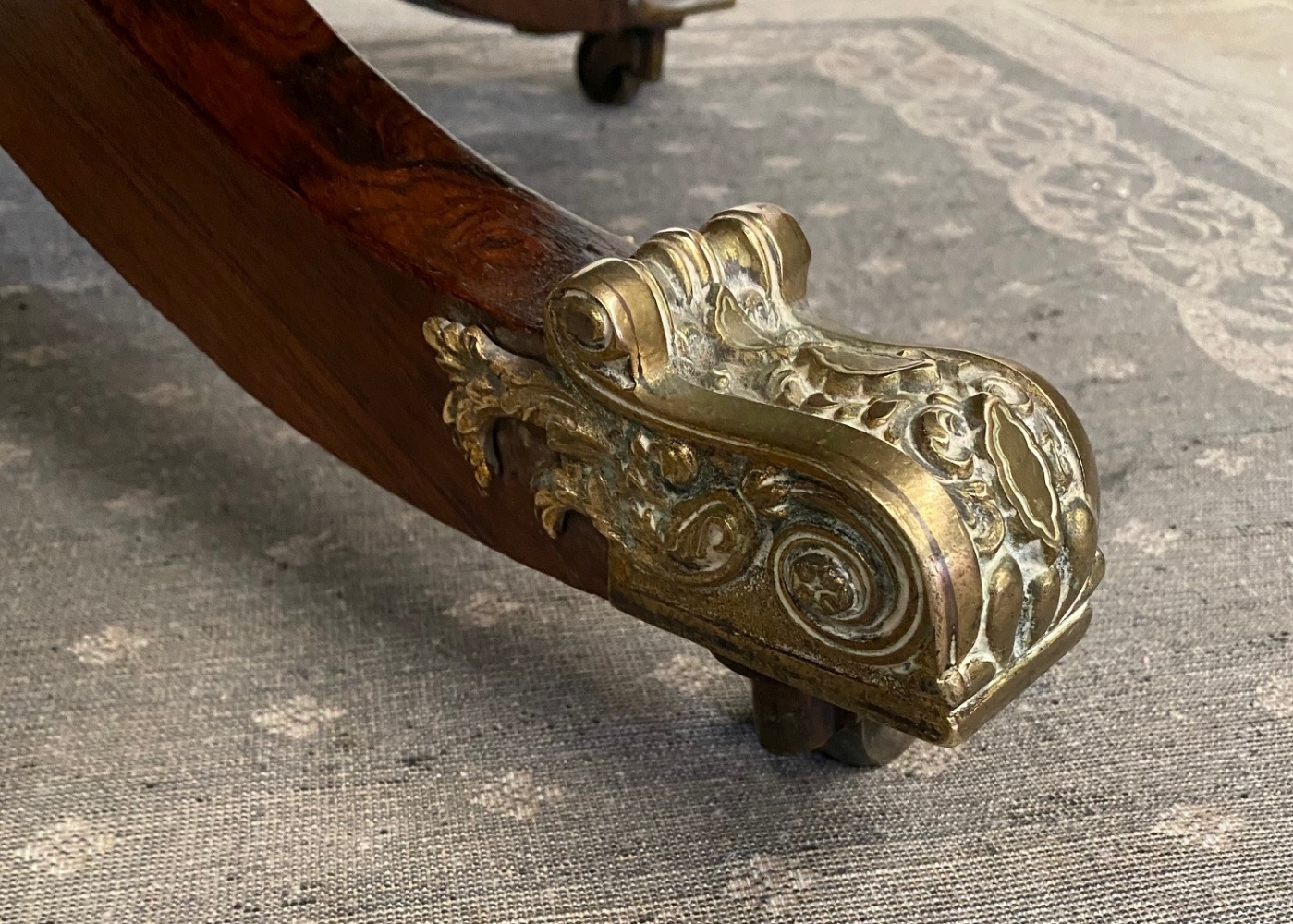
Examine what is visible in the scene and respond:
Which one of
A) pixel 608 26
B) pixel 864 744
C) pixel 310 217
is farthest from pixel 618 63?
pixel 864 744

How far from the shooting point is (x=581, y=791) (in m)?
0.62

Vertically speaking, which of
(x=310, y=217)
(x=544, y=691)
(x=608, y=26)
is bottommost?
(x=544, y=691)

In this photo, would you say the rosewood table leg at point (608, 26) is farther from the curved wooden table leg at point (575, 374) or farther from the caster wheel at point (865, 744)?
the caster wheel at point (865, 744)

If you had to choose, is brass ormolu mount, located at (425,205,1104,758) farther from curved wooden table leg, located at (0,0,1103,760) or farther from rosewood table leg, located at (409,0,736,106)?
rosewood table leg, located at (409,0,736,106)

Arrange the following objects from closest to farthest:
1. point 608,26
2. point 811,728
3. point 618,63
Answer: point 811,728 → point 608,26 → point 618,63

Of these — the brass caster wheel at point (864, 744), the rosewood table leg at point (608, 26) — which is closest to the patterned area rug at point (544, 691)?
the brass caster wheel at point (864, 744)

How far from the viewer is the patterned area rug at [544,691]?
576 millimetres

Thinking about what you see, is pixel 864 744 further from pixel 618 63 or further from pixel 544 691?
pixel 618 63

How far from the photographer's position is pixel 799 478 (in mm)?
485

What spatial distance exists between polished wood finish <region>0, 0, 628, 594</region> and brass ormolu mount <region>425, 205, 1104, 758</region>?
0.03 meters

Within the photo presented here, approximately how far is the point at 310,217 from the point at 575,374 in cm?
17

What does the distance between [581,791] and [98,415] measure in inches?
20.1

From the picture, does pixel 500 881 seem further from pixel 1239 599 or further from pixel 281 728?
pixel 1239 599

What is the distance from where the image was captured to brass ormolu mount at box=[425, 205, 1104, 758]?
0.47m
